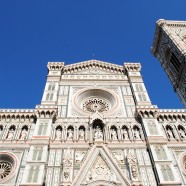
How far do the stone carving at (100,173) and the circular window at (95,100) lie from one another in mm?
4623

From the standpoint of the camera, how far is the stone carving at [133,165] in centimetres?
1202

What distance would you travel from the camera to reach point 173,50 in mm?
24422

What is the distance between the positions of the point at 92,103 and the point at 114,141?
4457 millimetres

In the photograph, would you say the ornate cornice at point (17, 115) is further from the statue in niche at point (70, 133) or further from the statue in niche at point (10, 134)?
the statue in niche at point (70, 133)

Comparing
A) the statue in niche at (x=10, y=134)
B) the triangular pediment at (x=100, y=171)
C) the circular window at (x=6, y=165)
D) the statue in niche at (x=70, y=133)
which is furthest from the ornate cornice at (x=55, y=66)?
the triangular pediment at (x=100, y=171)

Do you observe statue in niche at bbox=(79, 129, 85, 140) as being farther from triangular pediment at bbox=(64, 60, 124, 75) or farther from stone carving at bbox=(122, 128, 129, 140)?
triangular pediment at bbox=(64, 60, 124, 75)

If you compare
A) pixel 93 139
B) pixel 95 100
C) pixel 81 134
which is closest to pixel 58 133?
pixel 81 134

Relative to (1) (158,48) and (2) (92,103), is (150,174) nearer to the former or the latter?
(2) (92,103)

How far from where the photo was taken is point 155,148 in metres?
13.5

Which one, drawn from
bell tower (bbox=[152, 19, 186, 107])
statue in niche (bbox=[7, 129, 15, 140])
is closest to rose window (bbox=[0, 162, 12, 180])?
statue in niche (bbox=[7, 129, 15, 140])

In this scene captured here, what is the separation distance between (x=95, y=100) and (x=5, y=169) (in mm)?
7974

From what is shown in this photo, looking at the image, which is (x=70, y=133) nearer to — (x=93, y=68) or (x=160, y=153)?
(x=160, y=153)

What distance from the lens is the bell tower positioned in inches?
900

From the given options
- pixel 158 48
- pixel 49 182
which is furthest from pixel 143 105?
pixel 158 48
